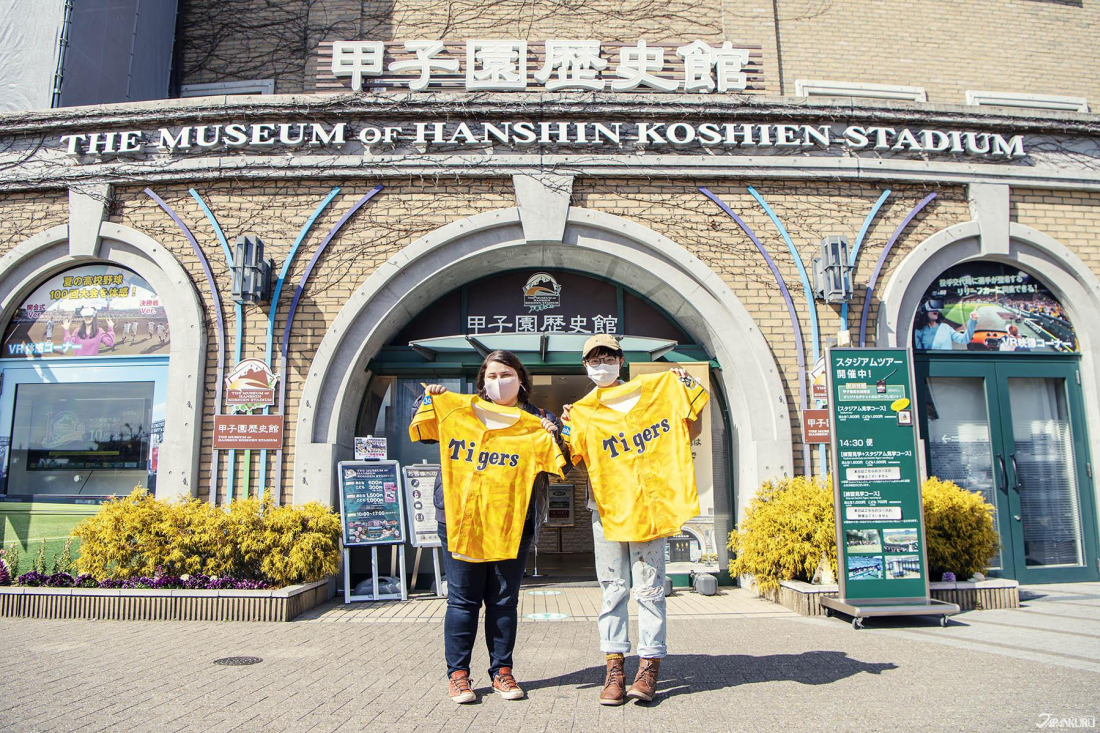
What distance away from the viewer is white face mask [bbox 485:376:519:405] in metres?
4.04

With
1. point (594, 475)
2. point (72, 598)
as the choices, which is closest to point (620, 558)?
point (594, 475)

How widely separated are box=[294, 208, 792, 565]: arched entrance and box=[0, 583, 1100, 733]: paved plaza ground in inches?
78.6

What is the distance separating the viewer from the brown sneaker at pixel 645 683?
11.3 ft

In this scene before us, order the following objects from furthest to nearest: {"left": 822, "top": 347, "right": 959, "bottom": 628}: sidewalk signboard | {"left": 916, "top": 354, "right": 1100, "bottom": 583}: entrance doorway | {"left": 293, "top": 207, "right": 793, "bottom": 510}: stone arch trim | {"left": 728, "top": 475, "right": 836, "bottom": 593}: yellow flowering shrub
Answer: {"left": 916, "top": 354, "right": 1100, "bottom": 583}: entrance doorway
{"left": 293, "top": 207, "right": 793, "bottom": 510}: stone arch trim
{"left": 728, "top": 475, "right": 836, "bottom": 593}: yellow flowering shrub
{"left": 822, "top": 347, "right": 959, "bottom": 628}: sidewalk signboard

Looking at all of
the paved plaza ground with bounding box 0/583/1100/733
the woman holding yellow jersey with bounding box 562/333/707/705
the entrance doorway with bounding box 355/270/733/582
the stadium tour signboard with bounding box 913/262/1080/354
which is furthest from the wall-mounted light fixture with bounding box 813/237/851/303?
the woman holding yellow jersey with bounding box 562/333/707/705

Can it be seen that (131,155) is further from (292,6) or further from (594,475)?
(594,475)

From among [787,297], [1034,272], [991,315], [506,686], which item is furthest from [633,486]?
[1034,272]

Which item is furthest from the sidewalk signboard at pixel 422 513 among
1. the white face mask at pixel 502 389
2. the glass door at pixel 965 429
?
the glass door at pixel 965 429

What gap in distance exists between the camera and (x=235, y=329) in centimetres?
783

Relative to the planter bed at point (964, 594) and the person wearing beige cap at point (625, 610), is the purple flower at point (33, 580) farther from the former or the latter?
the planter bed at point (964, 594)

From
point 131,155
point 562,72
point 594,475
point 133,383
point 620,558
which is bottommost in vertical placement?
point 620,558

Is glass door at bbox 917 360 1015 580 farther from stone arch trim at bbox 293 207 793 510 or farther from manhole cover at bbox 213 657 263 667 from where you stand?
manhole cover at bbox 213 657 263 667

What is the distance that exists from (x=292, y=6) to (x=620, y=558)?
1013cm

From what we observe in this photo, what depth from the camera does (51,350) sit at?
8180 mm
